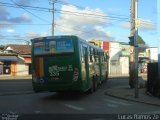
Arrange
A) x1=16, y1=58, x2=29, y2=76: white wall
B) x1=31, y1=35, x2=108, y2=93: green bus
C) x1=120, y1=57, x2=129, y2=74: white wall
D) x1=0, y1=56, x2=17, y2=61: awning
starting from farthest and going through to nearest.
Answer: x1=120, y1=57, x2=129, y2=74: white wall < x1=16, y1=58, x2=29, y2=76: white wall < x1=0, y1=56, x2=17, y2=61: awning < x1=31, y1=35, x2=108, y2=93: green bus

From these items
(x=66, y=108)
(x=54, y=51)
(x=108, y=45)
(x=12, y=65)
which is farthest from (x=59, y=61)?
(x=108, y=45)

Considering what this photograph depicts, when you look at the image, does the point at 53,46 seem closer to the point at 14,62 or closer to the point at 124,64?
the point at 14,62

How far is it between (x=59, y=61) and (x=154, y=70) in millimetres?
6111

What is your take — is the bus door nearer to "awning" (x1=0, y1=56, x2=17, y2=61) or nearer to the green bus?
the green bus

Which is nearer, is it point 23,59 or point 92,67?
point 92,67

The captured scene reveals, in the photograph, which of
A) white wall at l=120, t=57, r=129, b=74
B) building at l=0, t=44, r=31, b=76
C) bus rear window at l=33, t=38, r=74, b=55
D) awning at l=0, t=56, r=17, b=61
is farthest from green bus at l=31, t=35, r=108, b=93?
white wall at l=120, t=57, r=129, b=74

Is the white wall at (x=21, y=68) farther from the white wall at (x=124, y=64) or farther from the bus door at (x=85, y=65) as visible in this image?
the bus door at (x=85, y=65)

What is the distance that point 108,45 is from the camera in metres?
77.1

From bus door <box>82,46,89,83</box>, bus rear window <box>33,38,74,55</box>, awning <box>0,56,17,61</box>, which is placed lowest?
bus door <box>82,46,89,83</box>

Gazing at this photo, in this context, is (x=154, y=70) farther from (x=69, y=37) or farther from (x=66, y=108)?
(x=66, y=108)

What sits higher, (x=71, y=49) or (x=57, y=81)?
(x=71, y=49)

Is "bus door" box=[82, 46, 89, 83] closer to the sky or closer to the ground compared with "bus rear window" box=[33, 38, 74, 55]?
closer to the ground

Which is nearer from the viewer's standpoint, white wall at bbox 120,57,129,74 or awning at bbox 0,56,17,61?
awning at bbox 0,56,17,61

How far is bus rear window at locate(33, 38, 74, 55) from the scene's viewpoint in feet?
65.9
